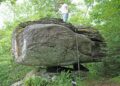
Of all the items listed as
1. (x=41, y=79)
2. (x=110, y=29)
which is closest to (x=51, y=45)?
(x=41, y=79)

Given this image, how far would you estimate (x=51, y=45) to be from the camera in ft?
34.6

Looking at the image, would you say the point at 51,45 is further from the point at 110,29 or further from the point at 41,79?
the point at 110,29

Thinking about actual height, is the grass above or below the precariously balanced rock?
below

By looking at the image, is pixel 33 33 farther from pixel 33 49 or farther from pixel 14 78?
pixel 14 78

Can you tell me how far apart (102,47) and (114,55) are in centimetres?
60

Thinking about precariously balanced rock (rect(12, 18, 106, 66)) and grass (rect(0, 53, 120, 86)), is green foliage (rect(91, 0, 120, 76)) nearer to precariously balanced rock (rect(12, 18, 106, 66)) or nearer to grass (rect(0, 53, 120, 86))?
precariously balanced rock (rect(12, 18, 106, 66))

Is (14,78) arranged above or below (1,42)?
below

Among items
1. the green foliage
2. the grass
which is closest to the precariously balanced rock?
the green foliage

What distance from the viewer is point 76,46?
1094 centimetres

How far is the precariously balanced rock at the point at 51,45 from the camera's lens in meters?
10.5

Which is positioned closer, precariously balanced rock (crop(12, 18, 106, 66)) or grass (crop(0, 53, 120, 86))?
grass (crop(0, 53, 120, 86))

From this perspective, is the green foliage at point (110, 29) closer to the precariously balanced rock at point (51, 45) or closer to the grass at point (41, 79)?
the precariously balanced rock at point (51, 45)

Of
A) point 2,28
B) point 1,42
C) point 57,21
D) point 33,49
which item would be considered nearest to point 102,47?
point 57,21

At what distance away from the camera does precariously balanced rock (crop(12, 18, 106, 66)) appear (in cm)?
1048
